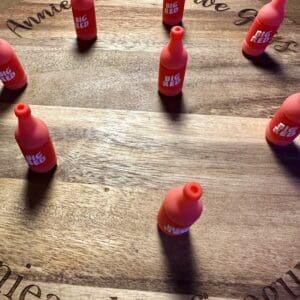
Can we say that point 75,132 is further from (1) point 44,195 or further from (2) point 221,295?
(2) point 221,295

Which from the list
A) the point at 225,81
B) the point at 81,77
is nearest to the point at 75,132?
the point at 81,77

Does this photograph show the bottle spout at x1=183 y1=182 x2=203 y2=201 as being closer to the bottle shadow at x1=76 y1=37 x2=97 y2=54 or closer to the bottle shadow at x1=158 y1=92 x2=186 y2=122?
the bottle shadow at x1=158 y1=92 x2=186 y2=122

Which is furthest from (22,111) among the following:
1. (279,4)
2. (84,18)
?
(279,4)

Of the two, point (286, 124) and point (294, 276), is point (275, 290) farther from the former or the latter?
point (286, 124)

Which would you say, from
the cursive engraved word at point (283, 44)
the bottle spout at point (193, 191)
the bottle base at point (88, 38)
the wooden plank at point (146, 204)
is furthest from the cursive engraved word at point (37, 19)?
the bottle spout at point (193, 191)

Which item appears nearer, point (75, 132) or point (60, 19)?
point (75, 132)

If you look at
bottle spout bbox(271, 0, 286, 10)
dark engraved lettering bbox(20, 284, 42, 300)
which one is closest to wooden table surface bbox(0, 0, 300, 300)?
dark engraved lettering bbox(20, 284, 42, 300)

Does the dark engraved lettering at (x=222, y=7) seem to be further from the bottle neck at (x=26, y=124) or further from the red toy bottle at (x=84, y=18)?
the bottle neck at (x=26, y=124)
